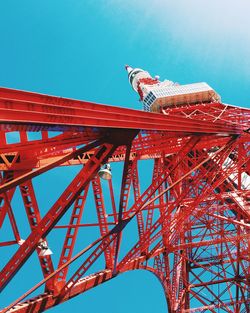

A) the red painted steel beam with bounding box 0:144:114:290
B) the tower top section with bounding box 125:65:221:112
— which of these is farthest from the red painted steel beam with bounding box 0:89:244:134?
the tower top section with bounding box 125:65:221:112

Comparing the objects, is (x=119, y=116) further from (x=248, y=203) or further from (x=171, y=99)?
(x=171, y=99)

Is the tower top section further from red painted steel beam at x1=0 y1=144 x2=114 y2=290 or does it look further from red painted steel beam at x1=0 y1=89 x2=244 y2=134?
red painted steel beam at x1=0 y1=144 x2=114 y2=290

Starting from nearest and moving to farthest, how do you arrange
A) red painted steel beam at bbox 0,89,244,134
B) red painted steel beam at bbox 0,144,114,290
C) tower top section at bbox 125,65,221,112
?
red painted steel beam at bbox 0,89,244,134
red painted steel beam at bbox 0,144,114,290
tower top section at bbox 125,65,221,112

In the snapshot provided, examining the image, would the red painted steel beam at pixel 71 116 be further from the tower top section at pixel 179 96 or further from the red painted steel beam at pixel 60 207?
the tower top section at pixel 179 96

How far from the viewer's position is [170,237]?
26328 millimetres

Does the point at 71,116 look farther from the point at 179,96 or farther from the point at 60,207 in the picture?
the point at 179,96

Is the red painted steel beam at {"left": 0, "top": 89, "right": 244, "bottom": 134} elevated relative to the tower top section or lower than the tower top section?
lower

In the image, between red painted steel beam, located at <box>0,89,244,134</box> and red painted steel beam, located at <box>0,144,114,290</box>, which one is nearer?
red painted steel beam, located at <box>0,89,244,134</box>

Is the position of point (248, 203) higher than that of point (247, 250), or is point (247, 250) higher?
point (248, 203)

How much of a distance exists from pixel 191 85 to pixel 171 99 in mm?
3995

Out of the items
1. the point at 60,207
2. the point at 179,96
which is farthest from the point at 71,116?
the point at 179,96

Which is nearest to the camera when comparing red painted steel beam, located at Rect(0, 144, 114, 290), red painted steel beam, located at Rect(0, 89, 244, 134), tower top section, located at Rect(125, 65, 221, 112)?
red painted steel beam, located at Rect(0, 89, 244, 134)

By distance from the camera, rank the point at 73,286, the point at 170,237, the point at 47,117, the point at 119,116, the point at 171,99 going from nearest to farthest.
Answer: the point at 47,117, the point at 119,116, the point at 73,286, the point at 170,237, the point at 171,99

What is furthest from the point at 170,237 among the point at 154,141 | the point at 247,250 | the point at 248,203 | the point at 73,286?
the point at 154,141
